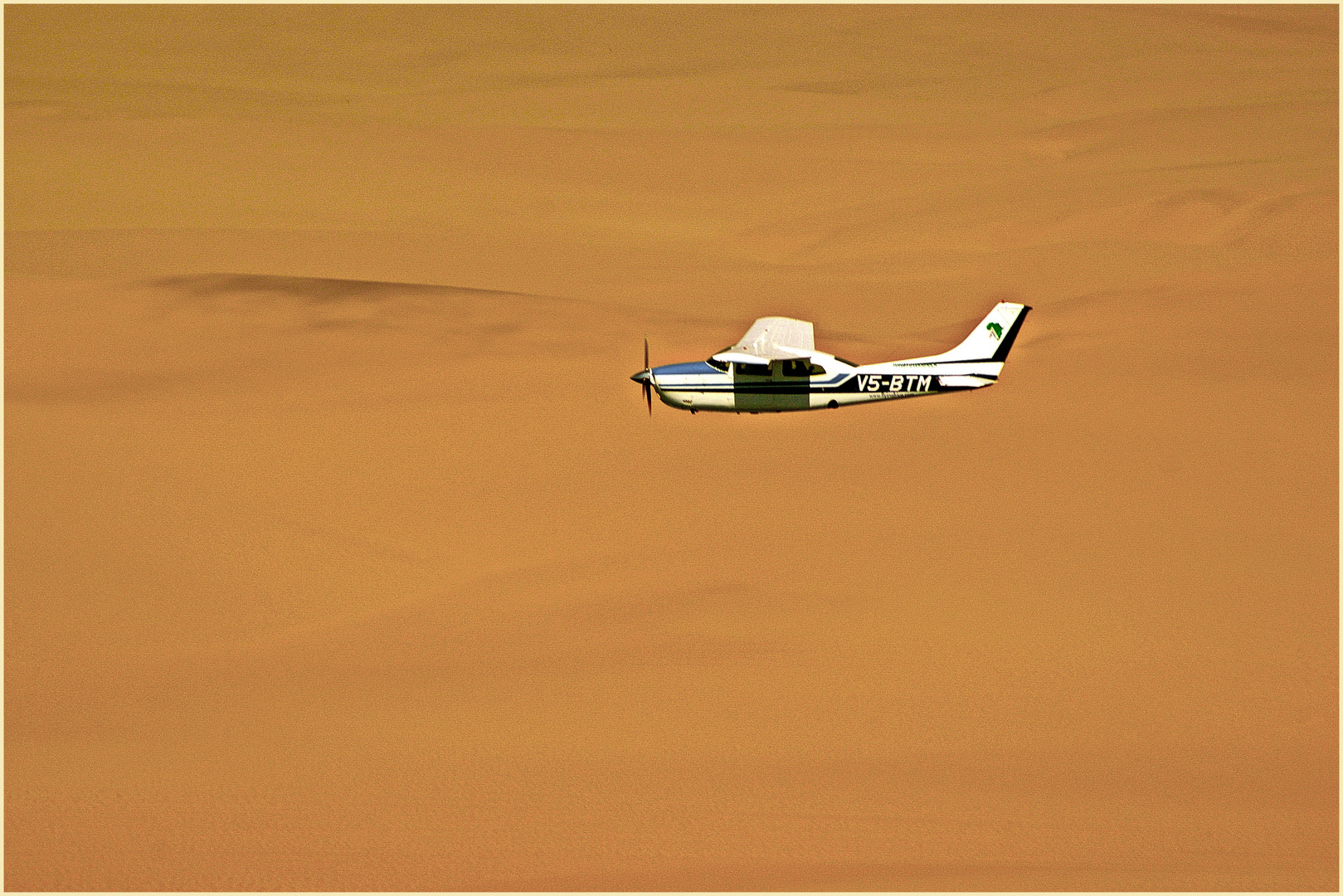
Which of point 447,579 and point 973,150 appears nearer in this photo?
point 447,579

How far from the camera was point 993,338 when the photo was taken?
20344mm

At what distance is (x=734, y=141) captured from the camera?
25.5m

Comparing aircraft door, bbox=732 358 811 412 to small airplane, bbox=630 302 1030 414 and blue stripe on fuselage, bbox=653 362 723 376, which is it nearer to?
small airplane, bbox=630 302 1030 414

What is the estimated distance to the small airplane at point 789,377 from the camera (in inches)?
758

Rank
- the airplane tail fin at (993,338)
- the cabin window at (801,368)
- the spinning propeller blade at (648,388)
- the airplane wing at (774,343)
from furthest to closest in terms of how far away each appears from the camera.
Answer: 1. the airplane tail fin at (993,338)
2. the spinning propeller blade at (648,388)
3. the cabin window at (801,368)
4. the airplane wing at (774,343)

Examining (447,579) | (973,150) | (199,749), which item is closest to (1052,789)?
(447,579)

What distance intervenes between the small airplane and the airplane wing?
0.04ft

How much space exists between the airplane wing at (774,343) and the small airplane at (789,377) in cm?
1

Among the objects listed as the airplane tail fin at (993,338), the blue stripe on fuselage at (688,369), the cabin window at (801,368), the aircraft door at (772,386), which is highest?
the airplane tail fin at (993,338)

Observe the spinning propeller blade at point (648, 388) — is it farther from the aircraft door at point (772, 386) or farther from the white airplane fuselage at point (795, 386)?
the aircraft door at point (772, 386)

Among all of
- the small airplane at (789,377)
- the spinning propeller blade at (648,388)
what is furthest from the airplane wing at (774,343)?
the spinning propeller blade at (648,388)

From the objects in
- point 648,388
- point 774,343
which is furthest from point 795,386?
point 648,388

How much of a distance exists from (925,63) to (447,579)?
15.4 m

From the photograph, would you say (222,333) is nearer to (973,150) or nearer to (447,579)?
(447,579)
